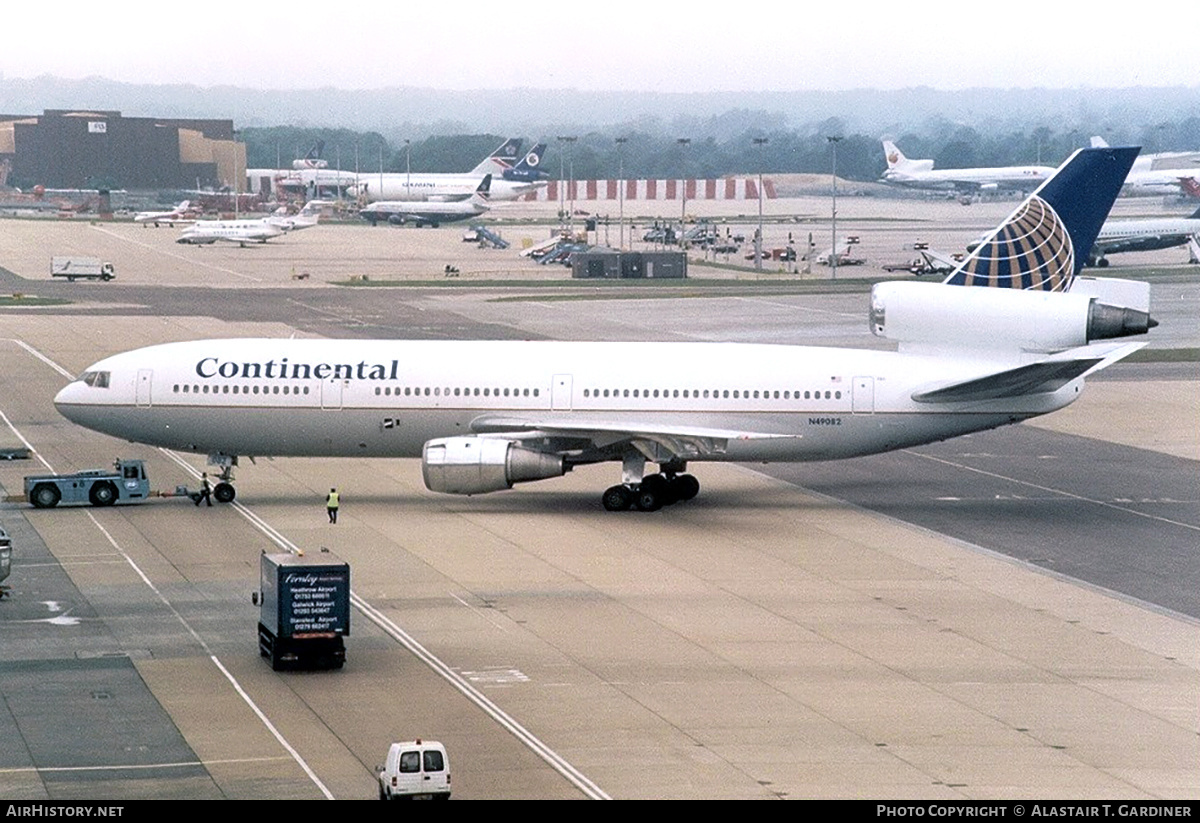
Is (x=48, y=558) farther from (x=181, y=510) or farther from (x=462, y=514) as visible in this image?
(x=462, y=514)

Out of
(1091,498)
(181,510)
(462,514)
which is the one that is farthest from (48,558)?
(1091,498)

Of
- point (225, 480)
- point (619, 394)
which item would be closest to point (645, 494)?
point (619, 394)

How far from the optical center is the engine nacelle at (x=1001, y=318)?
194 feet

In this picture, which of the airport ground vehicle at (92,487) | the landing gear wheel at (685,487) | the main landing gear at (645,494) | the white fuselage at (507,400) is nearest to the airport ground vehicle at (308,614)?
the white fuselage at (507,400)

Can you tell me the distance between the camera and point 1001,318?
2357 inches

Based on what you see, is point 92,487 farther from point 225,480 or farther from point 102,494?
point 225,480

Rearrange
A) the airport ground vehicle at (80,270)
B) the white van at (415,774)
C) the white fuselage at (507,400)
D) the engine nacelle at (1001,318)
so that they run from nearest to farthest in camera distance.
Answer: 1. the white van at (415,774)
2. the white fuselage at (507,400)
3. the engine nacelle at (1001,318)
4. the airport ground vehicle at (80,270)

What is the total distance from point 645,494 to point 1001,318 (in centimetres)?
1259

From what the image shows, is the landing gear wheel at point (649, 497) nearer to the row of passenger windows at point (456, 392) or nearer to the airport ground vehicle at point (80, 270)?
the row of passenger windows at point (456, 392)

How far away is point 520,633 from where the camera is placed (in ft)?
140

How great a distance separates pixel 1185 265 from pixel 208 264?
8794 centimetres

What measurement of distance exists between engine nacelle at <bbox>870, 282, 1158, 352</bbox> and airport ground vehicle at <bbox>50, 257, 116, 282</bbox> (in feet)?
347

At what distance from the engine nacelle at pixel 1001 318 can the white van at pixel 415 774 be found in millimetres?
34320
